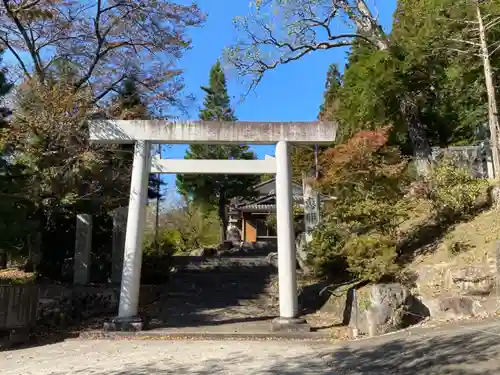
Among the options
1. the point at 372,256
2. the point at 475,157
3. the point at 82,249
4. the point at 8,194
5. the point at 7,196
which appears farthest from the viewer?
the point at 475,157

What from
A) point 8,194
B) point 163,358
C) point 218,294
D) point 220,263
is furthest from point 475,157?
point 8,194

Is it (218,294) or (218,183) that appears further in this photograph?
(218,183)

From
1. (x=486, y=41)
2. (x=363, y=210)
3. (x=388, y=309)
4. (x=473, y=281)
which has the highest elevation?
(x=486, y=41)

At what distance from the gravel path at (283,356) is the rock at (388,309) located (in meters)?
0.49

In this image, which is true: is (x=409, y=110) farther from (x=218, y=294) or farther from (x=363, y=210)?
(x=218, y=294)

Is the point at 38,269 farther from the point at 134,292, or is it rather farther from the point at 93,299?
the point at 134,292

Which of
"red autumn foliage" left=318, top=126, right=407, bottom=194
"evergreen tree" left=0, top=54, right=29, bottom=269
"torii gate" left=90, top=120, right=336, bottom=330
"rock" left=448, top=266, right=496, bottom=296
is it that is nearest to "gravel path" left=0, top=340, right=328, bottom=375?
"torii gate" left=90, top=120, right=336, bottom=330

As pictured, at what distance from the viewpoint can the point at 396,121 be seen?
18.2m

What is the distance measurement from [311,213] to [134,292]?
833 cm

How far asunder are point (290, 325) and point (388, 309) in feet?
7.35

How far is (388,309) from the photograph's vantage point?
29.3 feet

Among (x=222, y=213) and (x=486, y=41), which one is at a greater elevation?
(x=486, y=41)

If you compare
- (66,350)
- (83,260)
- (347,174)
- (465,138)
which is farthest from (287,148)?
(465,138)

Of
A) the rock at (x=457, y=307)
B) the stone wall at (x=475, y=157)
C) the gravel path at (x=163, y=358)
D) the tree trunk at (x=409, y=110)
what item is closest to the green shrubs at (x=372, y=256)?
the rock at (x=457, y=307)
